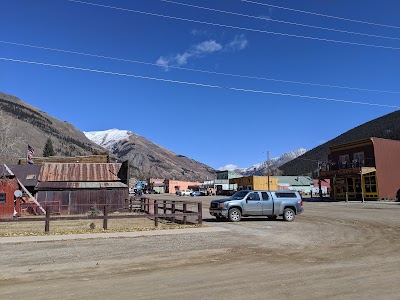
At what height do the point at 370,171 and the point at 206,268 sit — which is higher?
the point at 370,171

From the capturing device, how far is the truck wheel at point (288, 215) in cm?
2184

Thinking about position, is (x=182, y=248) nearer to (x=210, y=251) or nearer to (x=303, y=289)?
(x=210, y=251)

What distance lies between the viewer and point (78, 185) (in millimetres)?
35469

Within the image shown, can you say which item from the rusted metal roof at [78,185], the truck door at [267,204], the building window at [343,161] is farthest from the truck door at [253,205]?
the building window at [343,161]

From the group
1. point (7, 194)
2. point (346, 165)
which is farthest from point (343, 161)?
point (7, 194)

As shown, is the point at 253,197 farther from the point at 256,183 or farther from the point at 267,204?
the point at 256,183

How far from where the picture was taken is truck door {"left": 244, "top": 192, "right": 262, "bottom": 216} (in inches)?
862

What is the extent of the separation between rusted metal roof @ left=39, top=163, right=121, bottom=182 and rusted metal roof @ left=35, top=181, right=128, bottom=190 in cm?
96

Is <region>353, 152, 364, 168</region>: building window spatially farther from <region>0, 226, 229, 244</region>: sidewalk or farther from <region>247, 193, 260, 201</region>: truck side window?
<region>0, 226, 229, 244</region>: sidewalk

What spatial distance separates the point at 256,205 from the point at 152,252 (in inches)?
458

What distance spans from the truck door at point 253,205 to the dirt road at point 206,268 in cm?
703

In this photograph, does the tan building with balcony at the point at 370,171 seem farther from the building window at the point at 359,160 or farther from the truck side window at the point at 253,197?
the truck side window at the point at 253,197

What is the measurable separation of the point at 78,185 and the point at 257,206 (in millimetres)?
20082

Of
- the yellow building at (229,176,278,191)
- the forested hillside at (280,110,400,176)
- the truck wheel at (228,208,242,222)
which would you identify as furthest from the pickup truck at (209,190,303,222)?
the forested hillside at (280,110,400,176)
